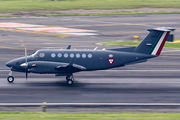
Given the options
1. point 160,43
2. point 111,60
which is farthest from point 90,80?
point 160,43

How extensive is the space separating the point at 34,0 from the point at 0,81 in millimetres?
62358

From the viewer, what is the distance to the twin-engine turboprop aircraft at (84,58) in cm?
2133

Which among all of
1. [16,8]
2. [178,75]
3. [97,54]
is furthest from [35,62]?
[16,8]

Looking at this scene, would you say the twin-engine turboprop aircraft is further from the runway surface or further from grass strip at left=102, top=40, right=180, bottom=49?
grass strip at left=102, top=40, right=180, bottom=49

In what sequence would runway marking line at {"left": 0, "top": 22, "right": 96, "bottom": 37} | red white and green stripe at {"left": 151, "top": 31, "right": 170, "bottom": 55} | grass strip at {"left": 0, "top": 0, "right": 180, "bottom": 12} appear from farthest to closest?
1. grass strip at {"left": 0, "top": 0, "right": 180, "bottom": 12}
2. runway marking line at {"left": 0, "top": 22, "right": 96, "bottom": 37}
3. red white and green stripe at {"left": 151, "top": 31, "right": 170, "bottom": 55}

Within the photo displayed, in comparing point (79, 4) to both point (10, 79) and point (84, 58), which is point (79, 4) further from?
point (10, 79)

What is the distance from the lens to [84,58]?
21922mm

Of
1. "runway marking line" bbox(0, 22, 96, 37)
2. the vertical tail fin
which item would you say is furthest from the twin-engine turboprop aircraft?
"runway marking line" bbox(0, 22, 96, 37)

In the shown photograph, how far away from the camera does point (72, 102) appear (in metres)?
17.5

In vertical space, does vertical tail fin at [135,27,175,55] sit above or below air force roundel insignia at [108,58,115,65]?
above

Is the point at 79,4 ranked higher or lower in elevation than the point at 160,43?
higher

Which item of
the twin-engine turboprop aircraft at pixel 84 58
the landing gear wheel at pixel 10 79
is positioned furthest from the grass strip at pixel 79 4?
the twin-engine turboprop aircraft at pixel 84 58

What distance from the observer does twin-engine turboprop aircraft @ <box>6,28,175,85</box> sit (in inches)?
840

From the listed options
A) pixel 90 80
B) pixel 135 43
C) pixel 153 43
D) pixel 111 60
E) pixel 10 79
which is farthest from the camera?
pixel 135 43
